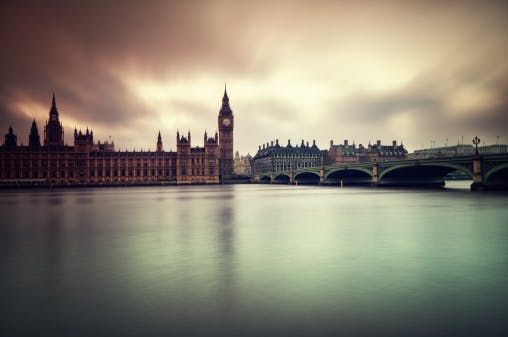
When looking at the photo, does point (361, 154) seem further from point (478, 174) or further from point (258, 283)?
point (258, 283)

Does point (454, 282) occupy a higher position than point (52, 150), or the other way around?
point (52, 150)

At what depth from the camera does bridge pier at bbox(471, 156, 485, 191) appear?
43.2 m

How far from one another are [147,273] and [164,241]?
4.80m

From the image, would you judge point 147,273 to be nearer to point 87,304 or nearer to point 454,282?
point 87,304

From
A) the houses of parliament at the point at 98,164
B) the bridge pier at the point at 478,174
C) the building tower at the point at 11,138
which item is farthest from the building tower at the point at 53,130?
the bridge pier at the point at 478,174

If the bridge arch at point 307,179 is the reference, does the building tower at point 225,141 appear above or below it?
above

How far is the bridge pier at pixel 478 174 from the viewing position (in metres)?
43.2

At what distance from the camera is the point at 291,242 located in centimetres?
1328

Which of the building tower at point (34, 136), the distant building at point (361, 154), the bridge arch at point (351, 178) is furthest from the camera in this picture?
the distant building at point (361, 154)

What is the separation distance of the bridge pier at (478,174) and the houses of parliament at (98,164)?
105 meters

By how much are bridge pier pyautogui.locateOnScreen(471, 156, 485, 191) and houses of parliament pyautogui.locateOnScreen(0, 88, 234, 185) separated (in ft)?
344

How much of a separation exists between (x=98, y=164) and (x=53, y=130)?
131 ft

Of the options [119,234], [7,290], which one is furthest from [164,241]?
[7,290]

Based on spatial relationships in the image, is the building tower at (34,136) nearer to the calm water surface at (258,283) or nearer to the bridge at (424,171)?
the bridge at (424,171)
